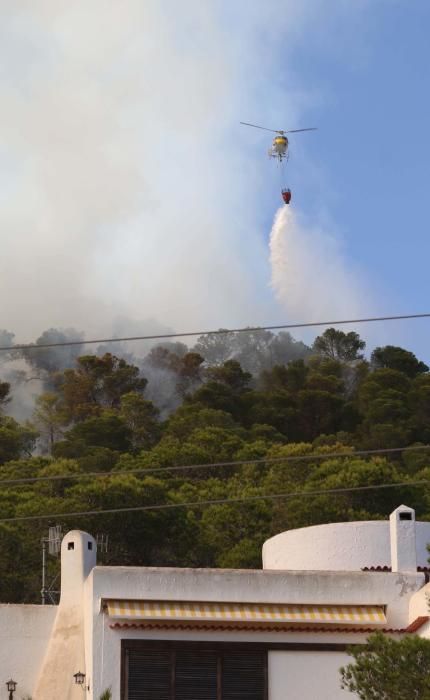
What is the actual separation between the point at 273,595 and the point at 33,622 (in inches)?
238

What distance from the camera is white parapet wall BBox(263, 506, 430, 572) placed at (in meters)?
37.5

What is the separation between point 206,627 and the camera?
3547 centimetres

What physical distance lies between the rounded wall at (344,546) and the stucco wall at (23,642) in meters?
6.89

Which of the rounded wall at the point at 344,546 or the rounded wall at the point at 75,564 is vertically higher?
the rounded wall at the point at 344,546

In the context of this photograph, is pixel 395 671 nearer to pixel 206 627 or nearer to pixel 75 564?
pixel 206 627

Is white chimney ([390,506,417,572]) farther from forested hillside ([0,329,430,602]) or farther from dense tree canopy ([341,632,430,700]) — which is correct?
dense tree canopy ([341,632,430,700])

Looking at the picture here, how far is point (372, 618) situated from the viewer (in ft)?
118

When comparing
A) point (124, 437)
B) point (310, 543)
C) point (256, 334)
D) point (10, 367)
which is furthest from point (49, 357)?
point (310, 543)

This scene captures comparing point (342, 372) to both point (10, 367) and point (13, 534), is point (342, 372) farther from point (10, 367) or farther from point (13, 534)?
point (13, 534)

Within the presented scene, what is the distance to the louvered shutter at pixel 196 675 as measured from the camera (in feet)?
116

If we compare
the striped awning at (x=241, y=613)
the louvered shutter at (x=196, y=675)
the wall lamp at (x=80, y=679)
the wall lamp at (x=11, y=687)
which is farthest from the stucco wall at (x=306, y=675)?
the wall lamp at (x=11, y=687)

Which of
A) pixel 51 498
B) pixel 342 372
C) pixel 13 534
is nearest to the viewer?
pixel 13 534

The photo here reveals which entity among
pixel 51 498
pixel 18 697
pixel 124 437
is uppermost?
pixel 124 437

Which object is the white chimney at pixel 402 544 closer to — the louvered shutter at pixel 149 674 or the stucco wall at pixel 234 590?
the stucco wall at pixel 234 590
